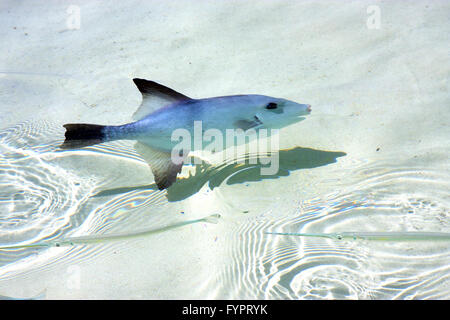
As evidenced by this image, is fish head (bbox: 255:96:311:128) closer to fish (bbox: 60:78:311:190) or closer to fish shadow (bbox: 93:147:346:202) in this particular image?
fish (bbox: 60:78:311:190)

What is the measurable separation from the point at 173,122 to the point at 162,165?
0.24 m

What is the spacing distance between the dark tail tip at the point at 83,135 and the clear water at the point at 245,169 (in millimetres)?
317

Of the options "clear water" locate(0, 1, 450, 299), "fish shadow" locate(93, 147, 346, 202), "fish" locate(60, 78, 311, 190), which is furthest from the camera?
"fish shadow" locate(93, 147, 346, 202)

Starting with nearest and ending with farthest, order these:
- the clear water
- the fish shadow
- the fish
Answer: the clear water < the fish < the fish shadow

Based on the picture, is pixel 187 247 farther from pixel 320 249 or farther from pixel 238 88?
pixel 238 88

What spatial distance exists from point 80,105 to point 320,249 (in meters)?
2.23

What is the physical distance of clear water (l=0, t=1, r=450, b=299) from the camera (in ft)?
4.86

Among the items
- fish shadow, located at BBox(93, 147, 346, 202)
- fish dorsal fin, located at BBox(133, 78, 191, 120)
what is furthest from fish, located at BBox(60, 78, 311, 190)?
fish shadow, located at BBox(93, 147, 346, 202)

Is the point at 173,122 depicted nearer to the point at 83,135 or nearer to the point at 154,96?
the point at 154,96

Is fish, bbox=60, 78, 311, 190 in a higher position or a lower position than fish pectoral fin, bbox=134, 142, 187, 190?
higher

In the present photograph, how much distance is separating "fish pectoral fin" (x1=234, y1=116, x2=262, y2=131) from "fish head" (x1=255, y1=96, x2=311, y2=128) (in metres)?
0.02

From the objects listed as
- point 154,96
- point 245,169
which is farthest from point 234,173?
point 154,96

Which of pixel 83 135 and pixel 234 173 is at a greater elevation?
pixel 83 135

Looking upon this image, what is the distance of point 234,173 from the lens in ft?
6.79
